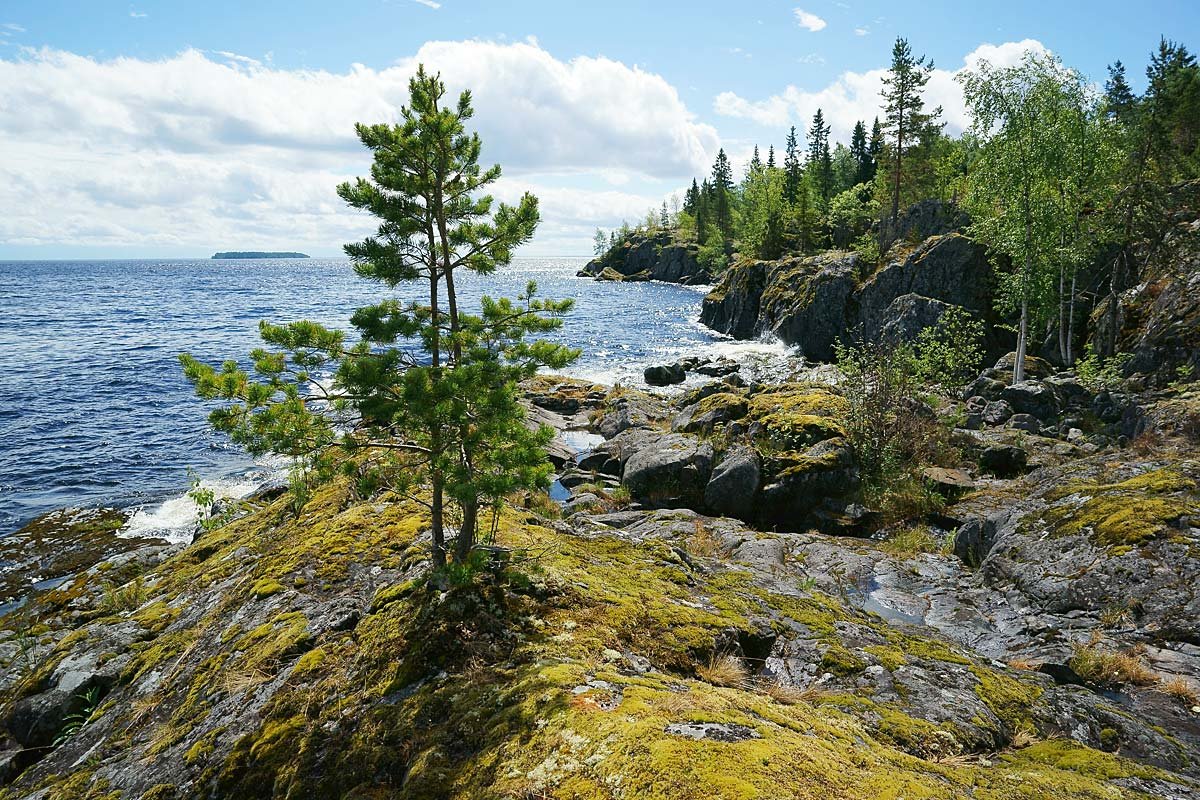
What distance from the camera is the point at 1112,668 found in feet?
26.2

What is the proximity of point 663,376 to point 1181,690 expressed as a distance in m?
34.1

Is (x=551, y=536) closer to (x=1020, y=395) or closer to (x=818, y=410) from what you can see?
(x=818, y=410)

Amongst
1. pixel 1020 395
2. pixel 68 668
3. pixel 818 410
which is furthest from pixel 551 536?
pixel 1020 395

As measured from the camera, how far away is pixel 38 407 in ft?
112

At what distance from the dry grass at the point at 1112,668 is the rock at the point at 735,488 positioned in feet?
30.5

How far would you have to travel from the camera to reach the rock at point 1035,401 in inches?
906

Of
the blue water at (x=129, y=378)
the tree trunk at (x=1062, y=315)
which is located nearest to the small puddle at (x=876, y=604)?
the blue water at (x=129, y=378)

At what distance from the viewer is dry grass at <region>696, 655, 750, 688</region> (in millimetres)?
6297

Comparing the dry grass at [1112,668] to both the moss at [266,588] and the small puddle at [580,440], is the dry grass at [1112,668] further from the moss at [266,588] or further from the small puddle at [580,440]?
the small puddle at [580,440]

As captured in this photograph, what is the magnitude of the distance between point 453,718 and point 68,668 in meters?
7.47

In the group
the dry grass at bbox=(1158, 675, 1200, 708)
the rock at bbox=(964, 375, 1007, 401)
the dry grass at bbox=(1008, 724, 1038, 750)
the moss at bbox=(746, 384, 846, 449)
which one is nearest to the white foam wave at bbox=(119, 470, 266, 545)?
the moss at bbox=(746, 384, 846, 449)

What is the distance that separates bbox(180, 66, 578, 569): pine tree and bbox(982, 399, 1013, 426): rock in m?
22.2

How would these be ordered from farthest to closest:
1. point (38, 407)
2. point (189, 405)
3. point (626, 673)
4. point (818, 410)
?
point (189, 405) < point (38, 407) < point (818, 410) < point (626, 673)

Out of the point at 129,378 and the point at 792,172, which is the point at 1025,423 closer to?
the point at 129,378
